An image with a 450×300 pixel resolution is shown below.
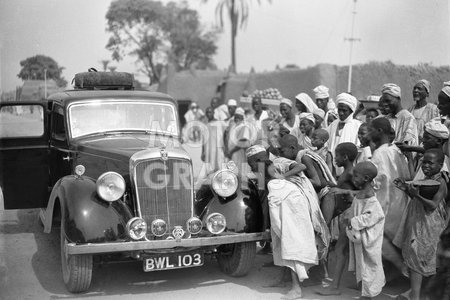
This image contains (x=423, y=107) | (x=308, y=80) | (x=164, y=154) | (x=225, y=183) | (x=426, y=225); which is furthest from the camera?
(x=308, y=80)

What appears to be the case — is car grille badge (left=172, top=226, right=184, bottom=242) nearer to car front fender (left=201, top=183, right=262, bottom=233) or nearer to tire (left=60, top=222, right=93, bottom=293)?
car front fender (left=201, top=183, right=262, bottom=233)

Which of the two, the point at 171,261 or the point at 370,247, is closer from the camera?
the point at 370,247

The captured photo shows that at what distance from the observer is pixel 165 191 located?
436 cm

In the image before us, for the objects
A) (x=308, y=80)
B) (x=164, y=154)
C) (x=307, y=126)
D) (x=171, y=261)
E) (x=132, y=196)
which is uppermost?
(x=308, y=80)

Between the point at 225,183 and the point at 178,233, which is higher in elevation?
the point at 225,183

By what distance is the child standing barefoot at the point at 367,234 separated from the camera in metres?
3.91

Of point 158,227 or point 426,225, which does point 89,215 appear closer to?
point 158,227

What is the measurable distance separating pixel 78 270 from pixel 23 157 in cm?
243

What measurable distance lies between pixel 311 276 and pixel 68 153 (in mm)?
2815

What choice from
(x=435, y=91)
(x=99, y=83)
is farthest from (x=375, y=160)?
(x=435, y=91)

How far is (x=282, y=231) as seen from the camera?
4.15m

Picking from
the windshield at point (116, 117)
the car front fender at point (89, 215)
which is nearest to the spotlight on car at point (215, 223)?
the car front fender at point (89, 215)

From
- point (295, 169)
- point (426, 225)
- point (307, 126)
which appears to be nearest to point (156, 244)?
point (295, 169)

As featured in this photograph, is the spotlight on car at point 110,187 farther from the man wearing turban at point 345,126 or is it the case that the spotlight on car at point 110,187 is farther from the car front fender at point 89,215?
the man wearing turban at point 345,126
